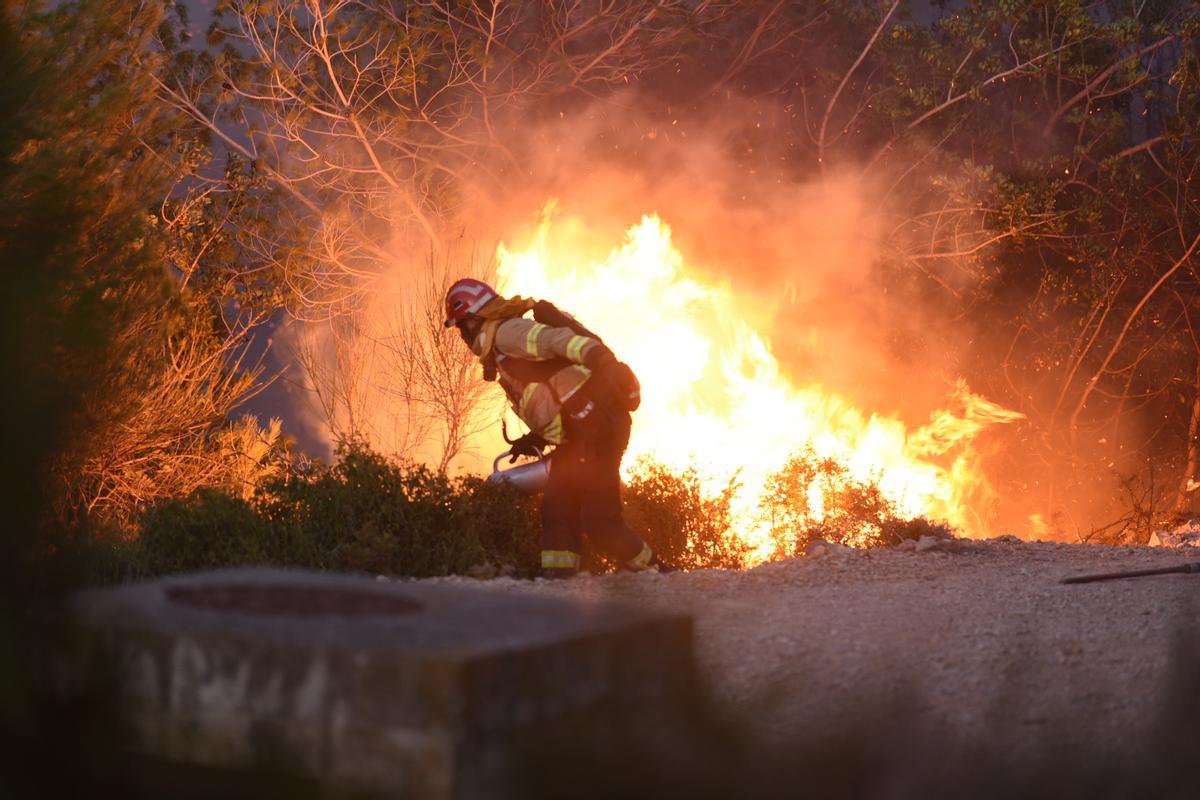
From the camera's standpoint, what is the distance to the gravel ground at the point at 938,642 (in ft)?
13.1

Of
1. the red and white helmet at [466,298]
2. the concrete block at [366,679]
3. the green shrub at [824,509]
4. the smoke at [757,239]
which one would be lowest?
the concrete block at [366,679]

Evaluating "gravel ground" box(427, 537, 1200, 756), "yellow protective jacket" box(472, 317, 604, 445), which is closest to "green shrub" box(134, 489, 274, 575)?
"gravel ground" box(427, 537, 1200, 756)

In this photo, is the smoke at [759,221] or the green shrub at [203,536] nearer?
the green shrub at [203,536]

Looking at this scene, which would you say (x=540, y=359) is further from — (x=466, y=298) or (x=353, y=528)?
(x=353, y=528)

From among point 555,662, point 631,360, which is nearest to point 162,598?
point 555,662

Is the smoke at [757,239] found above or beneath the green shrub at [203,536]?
above

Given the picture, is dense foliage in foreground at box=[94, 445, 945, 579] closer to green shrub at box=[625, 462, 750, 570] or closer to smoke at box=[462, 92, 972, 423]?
green shrub at box=[625, 462, 750, 570]

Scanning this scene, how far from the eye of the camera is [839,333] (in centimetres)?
1503

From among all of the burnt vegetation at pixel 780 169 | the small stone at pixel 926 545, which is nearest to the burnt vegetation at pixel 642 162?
the burnt vegetation at pixel 780 169

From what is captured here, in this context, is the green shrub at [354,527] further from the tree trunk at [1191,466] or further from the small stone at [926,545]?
the tree trunk at [1191,466]

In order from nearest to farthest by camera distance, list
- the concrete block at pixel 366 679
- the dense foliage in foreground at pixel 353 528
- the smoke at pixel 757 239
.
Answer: the concrete block at pixel 366 679
the dense foliage in foreground at pixel 353 528
the smoke at pixel 757 239

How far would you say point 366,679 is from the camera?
116 inches

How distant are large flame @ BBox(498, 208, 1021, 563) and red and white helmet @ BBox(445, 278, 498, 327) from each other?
4046 millimetres

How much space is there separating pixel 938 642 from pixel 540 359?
10.3 feet
